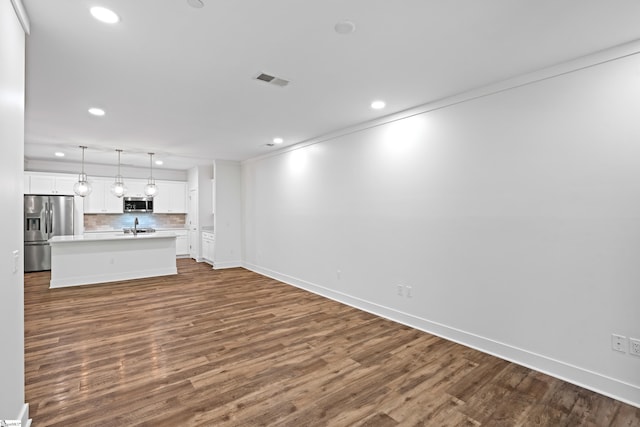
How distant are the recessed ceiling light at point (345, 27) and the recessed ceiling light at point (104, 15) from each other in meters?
1.46

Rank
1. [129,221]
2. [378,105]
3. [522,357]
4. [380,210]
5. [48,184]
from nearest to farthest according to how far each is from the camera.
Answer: [522,357], [378,105], [380,210], [48,184], [129,221]

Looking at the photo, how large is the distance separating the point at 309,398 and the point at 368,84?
2.87 metres

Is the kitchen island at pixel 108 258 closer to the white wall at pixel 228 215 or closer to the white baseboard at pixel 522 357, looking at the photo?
the white wall at pixel 228 215

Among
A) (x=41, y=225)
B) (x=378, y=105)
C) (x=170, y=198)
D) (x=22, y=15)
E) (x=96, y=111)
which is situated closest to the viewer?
(x=22, y=15)

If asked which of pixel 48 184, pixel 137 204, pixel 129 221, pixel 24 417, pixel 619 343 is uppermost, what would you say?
pixel 48 184

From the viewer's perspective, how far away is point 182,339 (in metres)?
3.26

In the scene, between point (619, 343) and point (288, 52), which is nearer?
point (619, 343)

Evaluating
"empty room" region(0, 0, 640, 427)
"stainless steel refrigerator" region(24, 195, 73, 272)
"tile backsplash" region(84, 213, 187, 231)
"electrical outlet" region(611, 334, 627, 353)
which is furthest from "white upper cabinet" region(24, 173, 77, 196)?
"electrical outlet" region(611, 334, 627, 353)

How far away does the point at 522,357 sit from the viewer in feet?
9.02

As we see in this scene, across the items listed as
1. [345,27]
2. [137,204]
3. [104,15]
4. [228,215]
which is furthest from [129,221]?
[345,27]

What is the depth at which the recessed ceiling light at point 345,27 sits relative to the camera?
2.02 m

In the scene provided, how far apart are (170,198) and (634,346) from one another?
961 centimetres

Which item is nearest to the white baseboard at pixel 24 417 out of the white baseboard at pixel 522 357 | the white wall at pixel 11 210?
the white wall at pixel 11 210

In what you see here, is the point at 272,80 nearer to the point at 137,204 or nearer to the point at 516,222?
the point at 516,222
